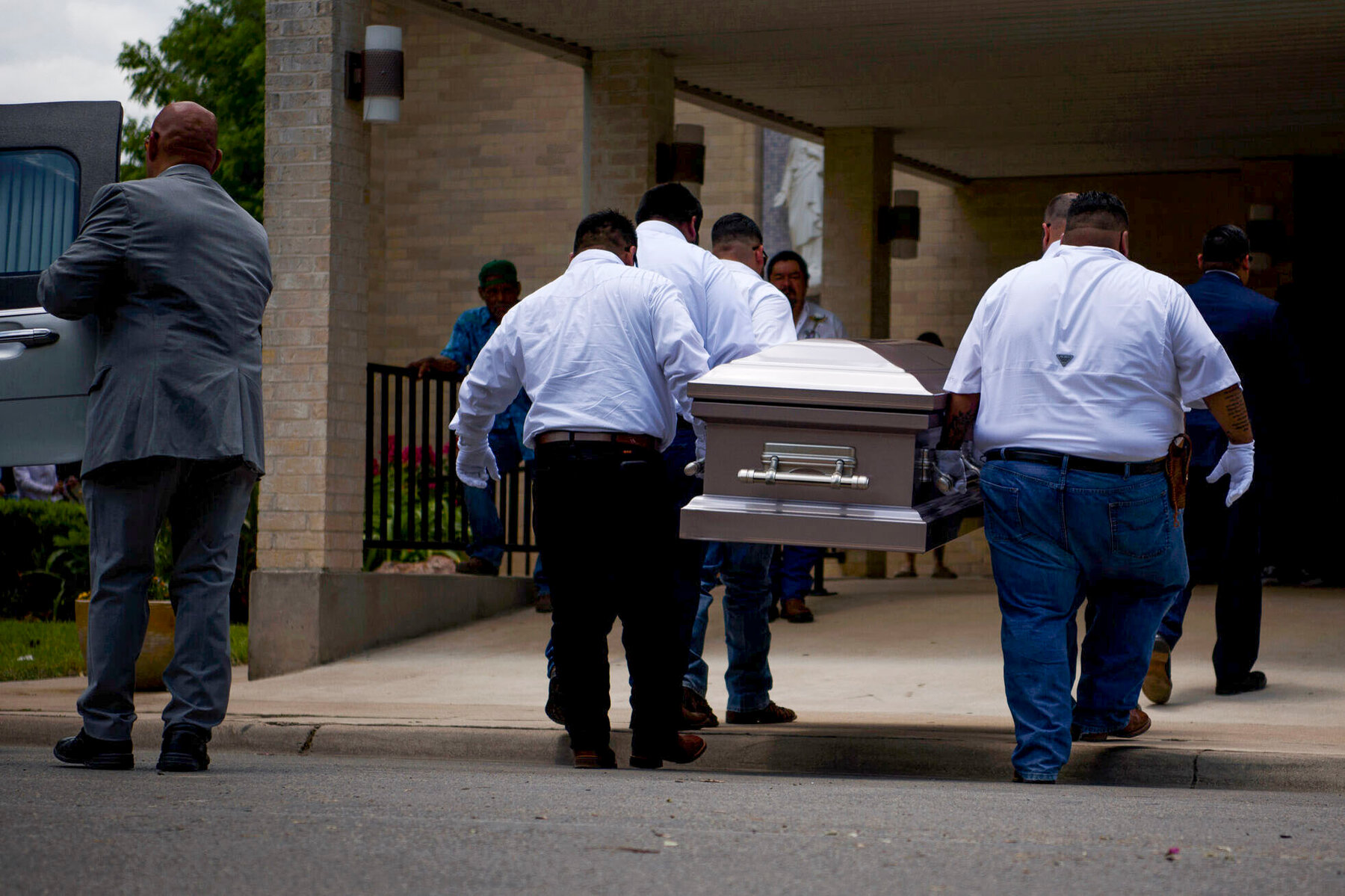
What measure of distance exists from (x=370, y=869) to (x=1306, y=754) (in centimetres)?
343

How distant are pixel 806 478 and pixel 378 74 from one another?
510cm

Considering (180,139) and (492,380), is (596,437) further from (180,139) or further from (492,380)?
(180,139)

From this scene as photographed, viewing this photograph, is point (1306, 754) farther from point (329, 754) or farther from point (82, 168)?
point (82, 168)

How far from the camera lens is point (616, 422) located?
570cm

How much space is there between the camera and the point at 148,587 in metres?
5.38

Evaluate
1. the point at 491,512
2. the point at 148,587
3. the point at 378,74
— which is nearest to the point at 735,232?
the point at 148,587

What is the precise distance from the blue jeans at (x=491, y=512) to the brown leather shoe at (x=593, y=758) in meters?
4.22

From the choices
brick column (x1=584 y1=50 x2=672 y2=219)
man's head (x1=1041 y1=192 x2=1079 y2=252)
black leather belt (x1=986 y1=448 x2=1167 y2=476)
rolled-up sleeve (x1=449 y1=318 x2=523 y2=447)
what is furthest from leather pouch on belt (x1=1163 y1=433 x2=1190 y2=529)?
brick column (x1=584 y1=50 x2=672 y2=219)

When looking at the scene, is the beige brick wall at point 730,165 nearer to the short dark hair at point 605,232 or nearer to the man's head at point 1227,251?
the man's head at point 1227,251

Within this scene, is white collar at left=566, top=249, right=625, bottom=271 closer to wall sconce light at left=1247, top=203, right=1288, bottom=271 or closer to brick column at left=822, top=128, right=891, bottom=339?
brick column at left=822, top=128, right=891, bottom=339

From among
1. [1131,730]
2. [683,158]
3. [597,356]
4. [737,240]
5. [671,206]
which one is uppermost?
[683,158]

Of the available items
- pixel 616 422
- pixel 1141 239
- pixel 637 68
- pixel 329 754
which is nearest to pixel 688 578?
pixel 616 422

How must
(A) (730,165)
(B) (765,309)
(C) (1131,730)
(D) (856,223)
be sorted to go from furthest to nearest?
(A) (730,165)
(D) (856,223)
(B) (765,309)
(C) (1131,730)

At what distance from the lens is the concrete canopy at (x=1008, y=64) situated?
1085 centimetres
